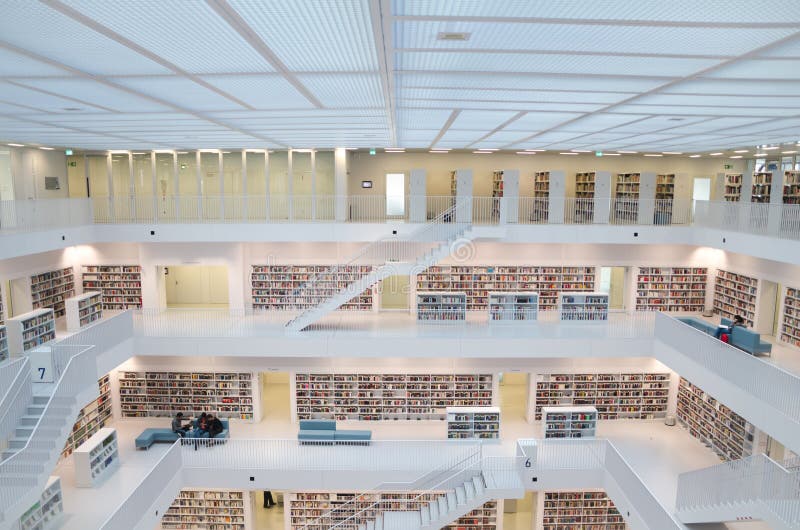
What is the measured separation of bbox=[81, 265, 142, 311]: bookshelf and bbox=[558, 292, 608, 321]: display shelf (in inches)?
464

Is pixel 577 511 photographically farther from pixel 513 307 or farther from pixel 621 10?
pixel 621 10

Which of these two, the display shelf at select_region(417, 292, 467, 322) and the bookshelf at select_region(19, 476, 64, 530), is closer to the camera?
the bookshelf at select_region(19, 476, 64, 530)

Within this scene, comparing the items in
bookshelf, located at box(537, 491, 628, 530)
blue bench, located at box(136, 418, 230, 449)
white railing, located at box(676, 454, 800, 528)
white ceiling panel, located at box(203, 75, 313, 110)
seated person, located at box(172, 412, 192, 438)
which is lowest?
bookshelf, located at box(537, 491, 628, 530)

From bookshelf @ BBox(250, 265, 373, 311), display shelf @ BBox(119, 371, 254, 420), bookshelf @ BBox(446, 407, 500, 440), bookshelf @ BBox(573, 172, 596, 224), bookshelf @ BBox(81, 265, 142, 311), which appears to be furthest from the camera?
bookshelf @ BBox(573, 172, 596, 224)

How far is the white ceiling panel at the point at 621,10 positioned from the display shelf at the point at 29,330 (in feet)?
36.2

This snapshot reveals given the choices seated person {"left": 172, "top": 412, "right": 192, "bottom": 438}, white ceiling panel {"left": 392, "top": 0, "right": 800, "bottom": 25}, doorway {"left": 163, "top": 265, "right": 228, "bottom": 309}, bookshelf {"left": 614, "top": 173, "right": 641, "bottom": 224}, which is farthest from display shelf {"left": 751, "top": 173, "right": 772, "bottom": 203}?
doorway {"left": 163, "top": 265, "right": 228, "bottom": 309}

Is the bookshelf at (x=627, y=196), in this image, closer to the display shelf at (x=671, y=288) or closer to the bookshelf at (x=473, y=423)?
the display shelf at (x=671, y=288)

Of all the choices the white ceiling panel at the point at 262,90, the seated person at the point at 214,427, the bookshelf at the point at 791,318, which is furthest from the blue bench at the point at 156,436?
the bookshelf at the point at 791,318

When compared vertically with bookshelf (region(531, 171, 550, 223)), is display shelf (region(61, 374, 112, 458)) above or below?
below

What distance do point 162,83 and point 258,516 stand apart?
11.9m

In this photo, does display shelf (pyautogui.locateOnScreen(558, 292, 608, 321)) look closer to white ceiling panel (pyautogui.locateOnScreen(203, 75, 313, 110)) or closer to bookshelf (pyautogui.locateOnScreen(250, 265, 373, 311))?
→ bookshelf (pyautogui.locateOnScreen(250, 265, 373, 311))

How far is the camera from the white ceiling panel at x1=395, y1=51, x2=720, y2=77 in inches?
156

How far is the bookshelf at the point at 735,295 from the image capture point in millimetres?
13742

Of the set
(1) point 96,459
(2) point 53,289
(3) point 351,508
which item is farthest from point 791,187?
(2) point 53,289
